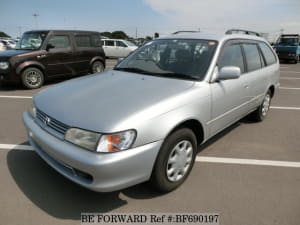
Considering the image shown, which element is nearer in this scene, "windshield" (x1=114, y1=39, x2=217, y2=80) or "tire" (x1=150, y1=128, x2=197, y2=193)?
"tire" (x1=150, y1=128, x2=197, y2=193)

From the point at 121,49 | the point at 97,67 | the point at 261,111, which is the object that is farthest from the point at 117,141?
the point at 121,49

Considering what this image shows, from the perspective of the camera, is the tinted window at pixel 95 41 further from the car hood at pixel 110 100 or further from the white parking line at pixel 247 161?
the white parking line at pixel 247 161

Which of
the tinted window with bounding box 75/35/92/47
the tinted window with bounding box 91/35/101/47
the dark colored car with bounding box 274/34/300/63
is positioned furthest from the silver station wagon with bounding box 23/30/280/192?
the dark colored car with bounding box 274/34/300/63

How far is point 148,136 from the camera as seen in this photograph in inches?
83.0

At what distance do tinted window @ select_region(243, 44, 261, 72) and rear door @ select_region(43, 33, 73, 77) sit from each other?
19.9 ft

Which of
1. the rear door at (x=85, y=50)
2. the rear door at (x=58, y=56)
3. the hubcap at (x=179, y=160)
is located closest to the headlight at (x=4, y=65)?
the rear door at (x=58, y=56)

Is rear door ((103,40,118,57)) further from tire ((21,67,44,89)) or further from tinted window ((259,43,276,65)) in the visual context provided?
tinted window ((259,43,276,65))

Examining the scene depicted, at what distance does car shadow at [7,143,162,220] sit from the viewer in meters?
2.31

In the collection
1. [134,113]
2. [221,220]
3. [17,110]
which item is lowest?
[221,220]

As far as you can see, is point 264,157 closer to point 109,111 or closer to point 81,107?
→ point 109,111

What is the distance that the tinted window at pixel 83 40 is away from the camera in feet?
27.6

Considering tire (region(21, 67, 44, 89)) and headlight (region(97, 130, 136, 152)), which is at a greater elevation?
tire (region(21, 67, 44, 89))

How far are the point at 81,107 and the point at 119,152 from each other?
0.64 m

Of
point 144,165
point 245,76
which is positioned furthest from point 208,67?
point 144,165
